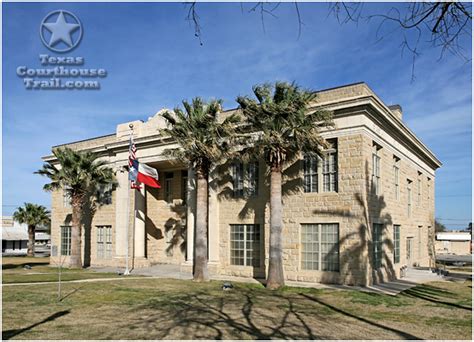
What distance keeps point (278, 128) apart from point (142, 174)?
1054cm

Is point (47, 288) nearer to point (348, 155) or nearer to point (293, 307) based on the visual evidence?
point (293, 307)

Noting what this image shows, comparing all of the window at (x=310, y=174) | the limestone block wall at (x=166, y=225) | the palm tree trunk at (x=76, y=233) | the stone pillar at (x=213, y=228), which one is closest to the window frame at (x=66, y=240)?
the palm tree trunk at (x=76, y=233)

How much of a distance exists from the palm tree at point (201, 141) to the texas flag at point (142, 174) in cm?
417

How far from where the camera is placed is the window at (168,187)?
31.5 metres

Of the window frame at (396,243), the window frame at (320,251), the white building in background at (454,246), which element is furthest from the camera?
the white building in background at (454,246)

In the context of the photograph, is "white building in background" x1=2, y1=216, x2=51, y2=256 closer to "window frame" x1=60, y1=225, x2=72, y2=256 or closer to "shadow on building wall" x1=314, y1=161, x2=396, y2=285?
"window frame" x1=60, y1=225, x2=72, y2=256

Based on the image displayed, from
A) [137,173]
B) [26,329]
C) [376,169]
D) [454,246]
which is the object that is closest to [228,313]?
[26,329]

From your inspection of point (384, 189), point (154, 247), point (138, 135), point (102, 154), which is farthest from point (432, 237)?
point (102, 154)

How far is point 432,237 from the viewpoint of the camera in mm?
34438

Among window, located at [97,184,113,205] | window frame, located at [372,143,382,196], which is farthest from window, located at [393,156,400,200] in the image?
window, located at [97,184,113,205]

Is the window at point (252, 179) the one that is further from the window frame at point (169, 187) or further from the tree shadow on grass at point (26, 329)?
the tree shadow on grass at point (26, 329)

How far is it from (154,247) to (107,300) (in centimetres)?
1594

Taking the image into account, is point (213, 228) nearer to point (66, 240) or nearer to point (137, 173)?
point (137, 173)

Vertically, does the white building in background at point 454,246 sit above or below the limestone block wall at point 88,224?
below
